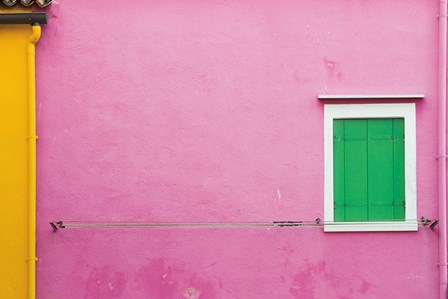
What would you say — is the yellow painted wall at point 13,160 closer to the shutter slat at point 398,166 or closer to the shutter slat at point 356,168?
the shutter slat at point 356,168

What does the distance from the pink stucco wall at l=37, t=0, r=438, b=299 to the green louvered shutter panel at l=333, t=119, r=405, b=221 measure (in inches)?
8.9

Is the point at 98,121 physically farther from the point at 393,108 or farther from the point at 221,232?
the point at 393,108

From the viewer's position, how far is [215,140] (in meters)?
14.7

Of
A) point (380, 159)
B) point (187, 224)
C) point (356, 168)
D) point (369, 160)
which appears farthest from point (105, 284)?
point (380, 159)

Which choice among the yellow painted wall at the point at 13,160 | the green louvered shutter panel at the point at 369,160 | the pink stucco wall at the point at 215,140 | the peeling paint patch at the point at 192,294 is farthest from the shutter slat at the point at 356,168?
the yellow painted wall at the point at 13,160

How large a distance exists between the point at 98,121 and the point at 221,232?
1.88 meters

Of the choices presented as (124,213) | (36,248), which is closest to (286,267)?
(124,213)

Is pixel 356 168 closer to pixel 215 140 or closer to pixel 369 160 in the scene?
pixel 369 160

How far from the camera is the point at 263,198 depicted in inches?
574

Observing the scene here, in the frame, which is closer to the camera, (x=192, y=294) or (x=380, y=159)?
(x=192, y=294)

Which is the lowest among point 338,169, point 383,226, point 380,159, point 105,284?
point 105,284

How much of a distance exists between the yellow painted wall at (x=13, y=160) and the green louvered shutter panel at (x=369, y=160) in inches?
139

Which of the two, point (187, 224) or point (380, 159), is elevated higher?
point (380, 159)

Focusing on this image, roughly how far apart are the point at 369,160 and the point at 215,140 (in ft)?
5.75
